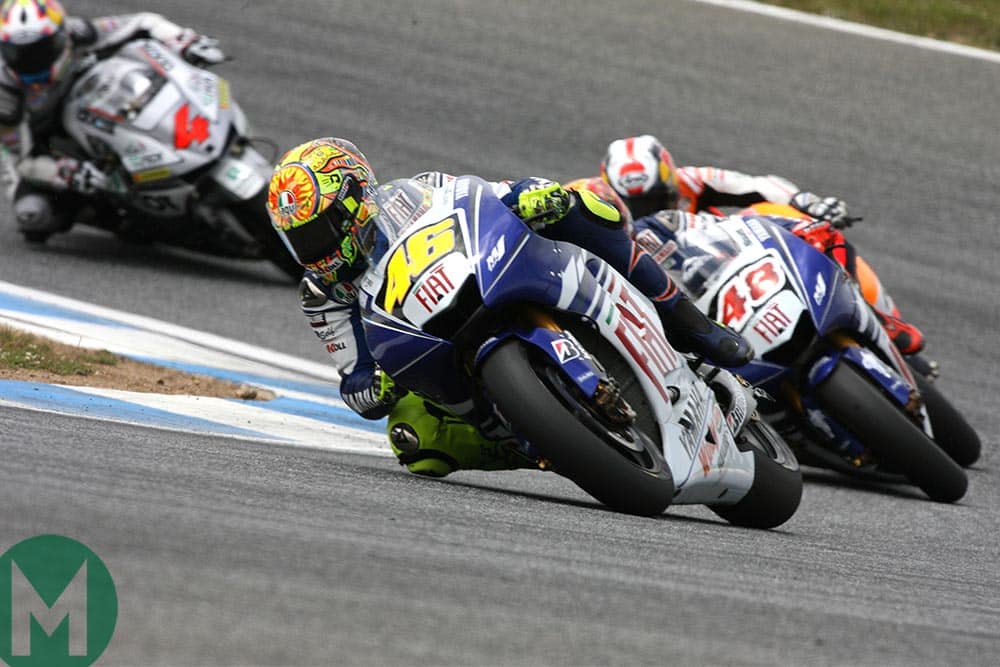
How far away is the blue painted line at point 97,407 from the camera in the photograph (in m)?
6.22

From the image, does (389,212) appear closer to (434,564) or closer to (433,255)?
(433,255)

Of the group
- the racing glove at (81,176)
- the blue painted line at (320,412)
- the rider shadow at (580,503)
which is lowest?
the racing glove at (81,176)

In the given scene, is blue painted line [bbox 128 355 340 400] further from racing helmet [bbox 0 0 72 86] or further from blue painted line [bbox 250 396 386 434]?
racing helmet [bbox 0 0 72 86]

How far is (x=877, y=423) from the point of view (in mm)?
6496

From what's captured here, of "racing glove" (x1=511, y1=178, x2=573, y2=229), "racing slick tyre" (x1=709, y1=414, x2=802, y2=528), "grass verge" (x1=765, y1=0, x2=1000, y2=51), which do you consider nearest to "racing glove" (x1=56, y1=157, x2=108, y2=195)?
"racing glove" (x1=511, y1=178, x2=573, y2=229)

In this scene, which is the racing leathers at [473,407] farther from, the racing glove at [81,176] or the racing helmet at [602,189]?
the racing glove at [81,176]

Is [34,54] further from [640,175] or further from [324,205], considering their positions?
[324,205]

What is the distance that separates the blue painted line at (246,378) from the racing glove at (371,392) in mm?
2461

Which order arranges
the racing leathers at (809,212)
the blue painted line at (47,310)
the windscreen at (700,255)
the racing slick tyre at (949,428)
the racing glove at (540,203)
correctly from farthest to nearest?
the blue painted line at (47,310), the racing slick tyre at (949,428), the racing leathers at (809,212), the windscreen at (700,255), the racing glove at (540,203)

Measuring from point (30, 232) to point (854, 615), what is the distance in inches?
321

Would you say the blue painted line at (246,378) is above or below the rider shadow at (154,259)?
above

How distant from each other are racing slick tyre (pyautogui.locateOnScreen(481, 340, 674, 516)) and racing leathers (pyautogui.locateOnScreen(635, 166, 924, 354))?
2.15 metres

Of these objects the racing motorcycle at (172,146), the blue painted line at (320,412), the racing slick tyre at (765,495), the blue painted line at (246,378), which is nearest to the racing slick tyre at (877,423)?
the racing slick tyre at (765,495)

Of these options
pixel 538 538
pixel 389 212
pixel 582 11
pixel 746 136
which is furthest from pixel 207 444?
pixel 582 11
